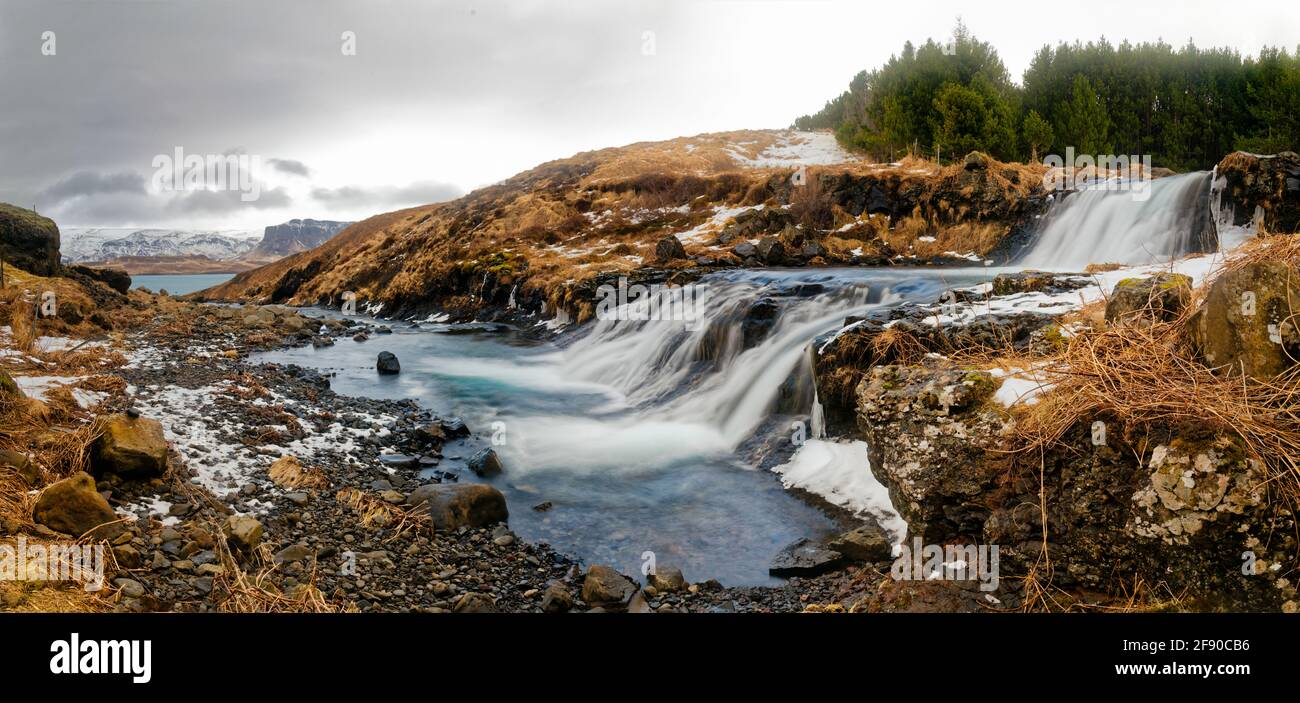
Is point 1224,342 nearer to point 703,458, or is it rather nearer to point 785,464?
point 785,464

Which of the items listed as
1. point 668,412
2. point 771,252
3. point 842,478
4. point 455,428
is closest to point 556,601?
point 842,478

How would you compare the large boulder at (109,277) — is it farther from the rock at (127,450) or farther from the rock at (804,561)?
the rock at (804,561)

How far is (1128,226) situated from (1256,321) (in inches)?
773

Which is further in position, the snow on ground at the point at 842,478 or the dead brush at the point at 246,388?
the dead brush at the point at 246,388

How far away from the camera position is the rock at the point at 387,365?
686 inches

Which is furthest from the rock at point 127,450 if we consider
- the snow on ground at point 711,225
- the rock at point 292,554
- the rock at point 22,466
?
the snow on ground at point 711,225

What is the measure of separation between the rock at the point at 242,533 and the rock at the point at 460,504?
6.26 ft

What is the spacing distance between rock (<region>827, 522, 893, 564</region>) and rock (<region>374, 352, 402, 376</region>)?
558 inches

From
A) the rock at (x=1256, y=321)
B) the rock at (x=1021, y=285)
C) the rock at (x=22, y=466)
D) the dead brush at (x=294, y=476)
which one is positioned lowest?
the dead brush at (x=294, y=476)

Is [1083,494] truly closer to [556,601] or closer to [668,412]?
[556,601]

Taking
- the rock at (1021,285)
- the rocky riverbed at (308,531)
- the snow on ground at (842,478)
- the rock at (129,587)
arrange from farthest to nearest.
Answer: the rock at (1021,285)
the snow on ground at (842,478)
the rocky riverbed at (308,531)
the rock at (129,587)

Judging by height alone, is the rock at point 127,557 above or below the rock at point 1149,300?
below
